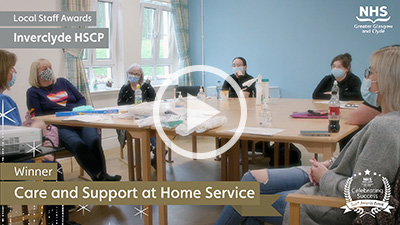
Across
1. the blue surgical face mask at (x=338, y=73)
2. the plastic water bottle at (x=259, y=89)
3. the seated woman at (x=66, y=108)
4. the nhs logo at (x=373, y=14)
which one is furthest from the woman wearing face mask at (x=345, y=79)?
the seated woman at (x=66, y=108)

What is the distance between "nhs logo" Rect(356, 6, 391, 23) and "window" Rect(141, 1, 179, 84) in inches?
111

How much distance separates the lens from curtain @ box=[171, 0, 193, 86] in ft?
21.4

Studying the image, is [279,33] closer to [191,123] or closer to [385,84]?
[191,123]

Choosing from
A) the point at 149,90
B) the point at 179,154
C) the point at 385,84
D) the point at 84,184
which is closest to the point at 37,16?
the point at 149,90

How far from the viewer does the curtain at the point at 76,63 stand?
457 cm

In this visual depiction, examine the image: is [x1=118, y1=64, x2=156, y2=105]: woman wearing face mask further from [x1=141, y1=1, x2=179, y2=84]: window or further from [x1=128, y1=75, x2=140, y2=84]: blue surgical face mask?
[x1=141, y1=1, x2=179, y2=84]: window

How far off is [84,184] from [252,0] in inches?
197

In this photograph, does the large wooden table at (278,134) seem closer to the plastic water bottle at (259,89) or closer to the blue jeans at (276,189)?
the plastic water bottle at (259,89)

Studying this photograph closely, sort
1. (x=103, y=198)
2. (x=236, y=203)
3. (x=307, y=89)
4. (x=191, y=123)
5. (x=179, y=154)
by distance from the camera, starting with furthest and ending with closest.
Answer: (x=307, y=89), (x=179, y=154), (x=191, y=123), (x=103, y=198), (x=236, y=203)

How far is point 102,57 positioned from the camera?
539cm

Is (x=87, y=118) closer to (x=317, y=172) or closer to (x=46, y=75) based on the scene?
(x=46, y=75)

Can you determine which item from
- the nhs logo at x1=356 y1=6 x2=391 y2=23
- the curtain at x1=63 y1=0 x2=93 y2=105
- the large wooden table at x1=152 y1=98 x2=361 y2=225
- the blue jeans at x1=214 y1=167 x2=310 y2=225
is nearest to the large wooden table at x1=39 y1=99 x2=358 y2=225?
the large wooden table at x1=152 y1=98 x2=361 y2=225

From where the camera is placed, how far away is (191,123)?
2.35 metres

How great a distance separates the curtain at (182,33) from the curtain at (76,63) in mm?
1985
